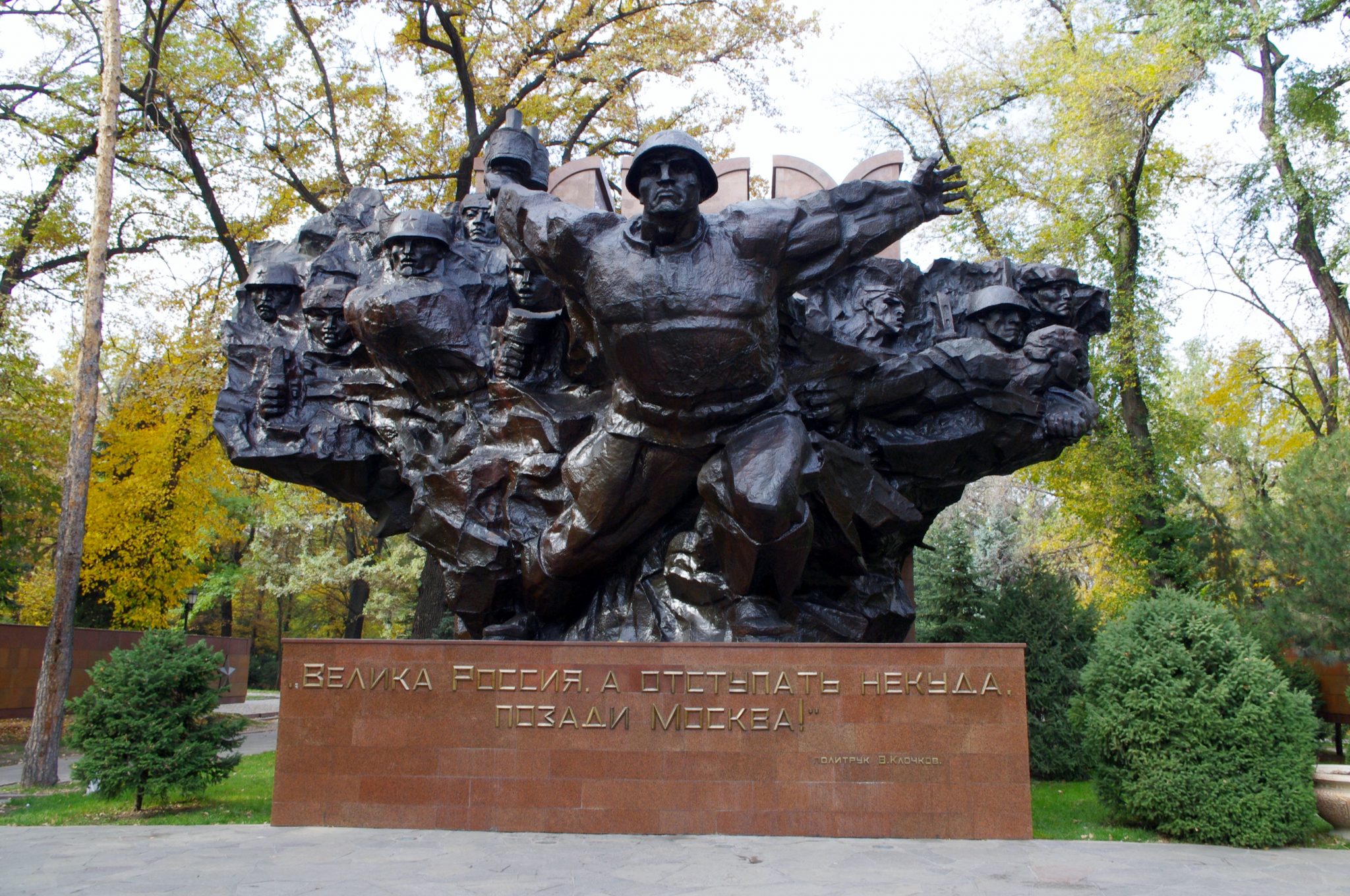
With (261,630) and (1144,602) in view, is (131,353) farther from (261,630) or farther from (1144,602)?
(261,630)

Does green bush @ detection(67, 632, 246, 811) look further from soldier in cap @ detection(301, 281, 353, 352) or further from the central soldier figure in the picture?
the central soldier figure

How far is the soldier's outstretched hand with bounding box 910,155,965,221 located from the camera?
759cm

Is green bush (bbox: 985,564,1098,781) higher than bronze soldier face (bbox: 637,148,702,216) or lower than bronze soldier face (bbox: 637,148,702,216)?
lower

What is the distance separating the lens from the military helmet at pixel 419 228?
31.7ft

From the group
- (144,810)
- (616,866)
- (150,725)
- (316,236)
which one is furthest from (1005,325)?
(144,810)

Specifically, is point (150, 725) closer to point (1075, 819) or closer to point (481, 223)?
point (481, 223)

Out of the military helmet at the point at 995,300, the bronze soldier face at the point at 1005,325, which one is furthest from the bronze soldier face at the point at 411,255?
the bronze soldier face at the point at 1005,325

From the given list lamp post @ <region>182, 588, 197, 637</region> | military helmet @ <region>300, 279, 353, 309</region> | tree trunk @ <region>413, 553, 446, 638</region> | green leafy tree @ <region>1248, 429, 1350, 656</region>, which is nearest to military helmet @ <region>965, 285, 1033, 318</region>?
military helmet @ <region>300, 279, 353, 309</region>

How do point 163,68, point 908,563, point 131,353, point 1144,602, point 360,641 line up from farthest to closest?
1. point 131,353
2. point 163,68
3. point 908,563
4. point 1144,602
5. point 360,641

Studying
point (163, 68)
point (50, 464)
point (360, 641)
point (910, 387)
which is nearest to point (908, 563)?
point (910, 387)

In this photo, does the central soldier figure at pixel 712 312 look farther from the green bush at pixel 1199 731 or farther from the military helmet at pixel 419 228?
the green bush at pixel 1199 731

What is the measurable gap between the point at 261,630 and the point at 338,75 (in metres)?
Result: 27.0

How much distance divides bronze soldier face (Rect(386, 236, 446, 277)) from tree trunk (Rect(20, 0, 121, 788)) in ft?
17.5

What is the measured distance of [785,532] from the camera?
7.95 m
